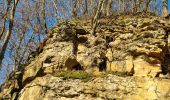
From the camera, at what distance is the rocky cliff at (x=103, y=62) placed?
11.7m

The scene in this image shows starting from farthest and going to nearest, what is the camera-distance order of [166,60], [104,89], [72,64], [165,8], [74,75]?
[165,8], [72,64], [166,60], [74,75], [104,89]

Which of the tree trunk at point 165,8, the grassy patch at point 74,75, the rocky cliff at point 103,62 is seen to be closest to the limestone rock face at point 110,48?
the rocky cliff at point 103,62

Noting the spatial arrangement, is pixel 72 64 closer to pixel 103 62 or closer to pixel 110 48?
pixel 103 62

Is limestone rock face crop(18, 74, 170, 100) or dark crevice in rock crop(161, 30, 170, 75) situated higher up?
dark crevice in rock crop(161, 30, 170, 75)

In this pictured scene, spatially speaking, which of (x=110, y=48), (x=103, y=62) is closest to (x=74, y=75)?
(x=103, y=62)

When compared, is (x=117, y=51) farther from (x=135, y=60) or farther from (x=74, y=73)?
(x=74, y=73)

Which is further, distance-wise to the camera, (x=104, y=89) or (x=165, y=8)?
(x=165, y=8)

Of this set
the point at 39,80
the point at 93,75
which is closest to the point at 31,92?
the point at 39,80

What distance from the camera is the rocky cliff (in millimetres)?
11680

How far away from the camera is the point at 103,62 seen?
13102 mm

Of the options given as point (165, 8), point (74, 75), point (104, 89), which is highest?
point (165, 8)

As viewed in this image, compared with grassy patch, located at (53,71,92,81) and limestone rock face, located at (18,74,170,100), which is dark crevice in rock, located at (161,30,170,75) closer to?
limestone rock face, located at (18,74,170,100)

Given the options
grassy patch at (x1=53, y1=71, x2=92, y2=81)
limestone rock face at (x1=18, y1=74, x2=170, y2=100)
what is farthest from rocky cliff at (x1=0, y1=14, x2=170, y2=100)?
grassy patch at (x1=53, y1=71, x2=92, y2=81)

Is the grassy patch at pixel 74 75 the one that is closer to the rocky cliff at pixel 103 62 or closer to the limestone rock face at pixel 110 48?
the rocky cliff at pixel 103 62
